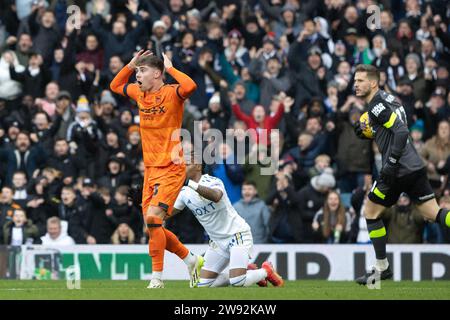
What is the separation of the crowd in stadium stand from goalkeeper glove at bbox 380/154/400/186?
18.9 ft

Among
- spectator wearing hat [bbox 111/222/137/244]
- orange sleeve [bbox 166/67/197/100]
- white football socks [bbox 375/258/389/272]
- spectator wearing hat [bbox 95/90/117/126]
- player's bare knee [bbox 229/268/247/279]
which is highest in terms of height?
spectator wearing hat [bbox 95/90/117/126]

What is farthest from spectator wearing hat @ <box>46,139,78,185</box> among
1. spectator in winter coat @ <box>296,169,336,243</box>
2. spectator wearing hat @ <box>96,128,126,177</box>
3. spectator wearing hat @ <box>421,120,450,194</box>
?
spectator wearing hat @ <box>421,120,450,194</box>

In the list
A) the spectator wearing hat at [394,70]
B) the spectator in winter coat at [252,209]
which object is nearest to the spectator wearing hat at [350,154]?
the spectator wearing hat at [394,70]

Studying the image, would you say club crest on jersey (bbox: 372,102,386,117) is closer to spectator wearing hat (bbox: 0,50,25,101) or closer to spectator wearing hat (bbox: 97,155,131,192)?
spectator wearing hat (bbox: 97,155,131,192)

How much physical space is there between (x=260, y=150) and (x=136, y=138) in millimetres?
2204

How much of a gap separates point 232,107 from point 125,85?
711cm

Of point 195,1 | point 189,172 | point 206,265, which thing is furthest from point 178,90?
point 195,1

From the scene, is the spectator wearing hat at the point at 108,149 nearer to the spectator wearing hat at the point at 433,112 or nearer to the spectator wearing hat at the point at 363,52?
the spectator wearing hat at the point at 363,52

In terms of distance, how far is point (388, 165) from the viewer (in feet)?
47.1

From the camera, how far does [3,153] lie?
21.9 meters

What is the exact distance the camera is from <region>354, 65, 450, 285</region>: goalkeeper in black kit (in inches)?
563

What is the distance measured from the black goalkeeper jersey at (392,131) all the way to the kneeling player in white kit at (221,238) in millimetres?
2018

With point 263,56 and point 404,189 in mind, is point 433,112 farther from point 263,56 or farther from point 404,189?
point 404,189

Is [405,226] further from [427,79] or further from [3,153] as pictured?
[3,153]
